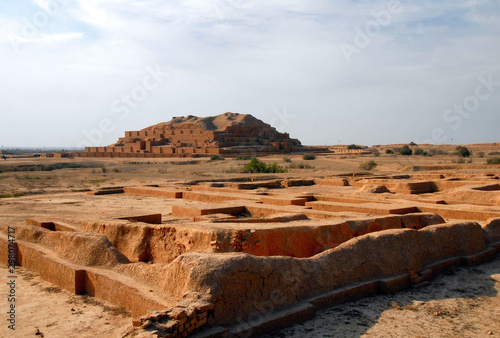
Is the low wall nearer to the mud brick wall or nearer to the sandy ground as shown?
the mud brick wall

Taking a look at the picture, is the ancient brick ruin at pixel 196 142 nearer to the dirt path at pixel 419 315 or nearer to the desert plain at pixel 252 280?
the desert plain at pixel 252 280

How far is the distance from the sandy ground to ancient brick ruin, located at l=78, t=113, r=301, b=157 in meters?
33.3

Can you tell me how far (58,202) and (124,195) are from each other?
2133 millimetres

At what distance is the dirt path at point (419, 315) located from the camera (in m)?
3.59

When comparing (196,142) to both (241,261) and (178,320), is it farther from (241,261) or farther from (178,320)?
(178,320)

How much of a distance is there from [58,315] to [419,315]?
11.2 ft

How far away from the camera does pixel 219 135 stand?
1882 inches

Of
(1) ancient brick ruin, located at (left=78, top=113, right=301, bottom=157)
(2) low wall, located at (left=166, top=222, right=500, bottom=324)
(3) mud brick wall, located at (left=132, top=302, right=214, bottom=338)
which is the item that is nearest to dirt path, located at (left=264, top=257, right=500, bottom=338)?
(2) low wall, located at (left=166, top=222, right=500, bottom=324)

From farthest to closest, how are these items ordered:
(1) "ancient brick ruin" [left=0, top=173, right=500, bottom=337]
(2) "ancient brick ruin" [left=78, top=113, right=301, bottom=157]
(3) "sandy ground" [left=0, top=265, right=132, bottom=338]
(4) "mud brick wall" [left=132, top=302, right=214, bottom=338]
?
(2) "ancient brick ruin" [left=78, top=113, right=301, bottom=157], (3) "sandy ground" [left=0, top=265, right=132, bottom=338], (1) "ancient brick ruin" [left=0, top=173, right=500, bottom=337], (4) "mud brick wall" [left=132, top=302, right=214, bottom=338]

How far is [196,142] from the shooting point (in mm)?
48844

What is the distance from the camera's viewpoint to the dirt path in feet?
11.8

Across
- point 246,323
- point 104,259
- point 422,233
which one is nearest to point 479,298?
point 422,233

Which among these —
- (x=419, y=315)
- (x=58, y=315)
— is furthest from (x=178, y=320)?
(x=419, y=315)

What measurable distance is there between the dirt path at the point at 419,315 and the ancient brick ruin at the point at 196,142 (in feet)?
112
